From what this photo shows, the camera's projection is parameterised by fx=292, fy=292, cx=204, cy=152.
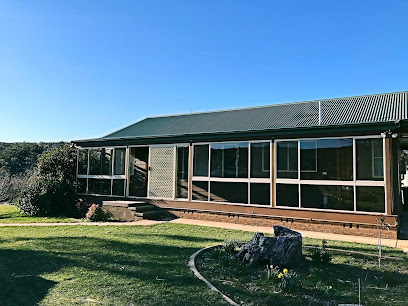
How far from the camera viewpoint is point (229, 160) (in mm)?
11461

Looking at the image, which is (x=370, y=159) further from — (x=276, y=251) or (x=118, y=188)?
(x=118, y=188)

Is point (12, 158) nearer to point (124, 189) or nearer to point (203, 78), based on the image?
point (124, 189)

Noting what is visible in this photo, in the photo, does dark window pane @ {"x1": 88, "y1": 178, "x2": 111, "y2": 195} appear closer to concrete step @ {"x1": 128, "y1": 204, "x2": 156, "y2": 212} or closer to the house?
the house

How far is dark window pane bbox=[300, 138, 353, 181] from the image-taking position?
9.34 meters

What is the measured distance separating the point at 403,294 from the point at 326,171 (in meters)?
5.76

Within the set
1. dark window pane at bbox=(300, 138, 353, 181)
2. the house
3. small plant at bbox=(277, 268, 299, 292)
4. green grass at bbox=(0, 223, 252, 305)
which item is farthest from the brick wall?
small plant at bbox=(277, 268, 299, 292)

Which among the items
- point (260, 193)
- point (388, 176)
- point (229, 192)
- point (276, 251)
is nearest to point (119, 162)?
point (229, 192)

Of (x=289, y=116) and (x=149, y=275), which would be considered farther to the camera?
(x=289, y=116)

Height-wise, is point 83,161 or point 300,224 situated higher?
point 83,161

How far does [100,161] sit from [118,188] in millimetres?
1821

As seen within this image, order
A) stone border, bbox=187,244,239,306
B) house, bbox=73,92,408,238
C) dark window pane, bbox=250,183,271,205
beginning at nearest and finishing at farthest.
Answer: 1. stone border, bbox=187,244,239,306
2. house, bbox=73,92,408,238
3. dark window pane, bbox=250,183,271,205

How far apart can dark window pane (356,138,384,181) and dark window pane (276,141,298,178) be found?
1.92 metres

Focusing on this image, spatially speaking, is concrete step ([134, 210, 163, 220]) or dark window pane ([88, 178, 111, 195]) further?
dark window pane ([88, 178, 111, 195])

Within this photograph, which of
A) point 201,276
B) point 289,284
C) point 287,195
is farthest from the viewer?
point 287,195
